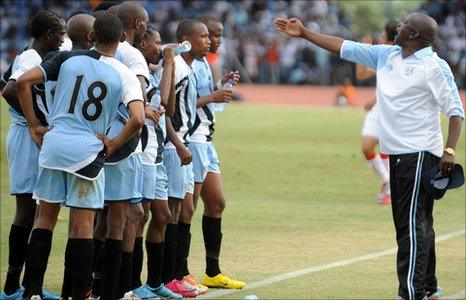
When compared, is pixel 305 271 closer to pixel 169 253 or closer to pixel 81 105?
pixel 169 253

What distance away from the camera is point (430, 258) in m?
10.8

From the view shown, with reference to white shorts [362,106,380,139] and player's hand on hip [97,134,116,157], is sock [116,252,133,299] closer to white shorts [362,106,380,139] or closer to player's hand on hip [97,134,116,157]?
player's hand on hip [97,134,116,157]

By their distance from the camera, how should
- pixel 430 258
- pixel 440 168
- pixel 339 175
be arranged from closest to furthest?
pixel 440 168
pixel 430 258
pixel 339 175

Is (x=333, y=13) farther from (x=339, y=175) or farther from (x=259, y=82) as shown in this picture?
(x=339, y=175)

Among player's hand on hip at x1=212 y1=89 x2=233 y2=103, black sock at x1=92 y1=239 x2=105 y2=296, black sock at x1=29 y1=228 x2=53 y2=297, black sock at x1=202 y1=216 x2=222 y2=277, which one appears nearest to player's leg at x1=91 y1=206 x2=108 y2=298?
black sock at x1=92 y1=239 x2=105 y2=296

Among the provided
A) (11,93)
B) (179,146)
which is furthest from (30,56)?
(179,146)

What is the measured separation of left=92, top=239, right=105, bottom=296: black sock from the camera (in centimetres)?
1032

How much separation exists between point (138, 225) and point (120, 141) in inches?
44.6

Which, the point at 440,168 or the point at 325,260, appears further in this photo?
the point at 325,260

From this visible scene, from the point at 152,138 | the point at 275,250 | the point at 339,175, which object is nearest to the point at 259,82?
the point at 339,175

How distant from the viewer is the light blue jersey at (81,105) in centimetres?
934

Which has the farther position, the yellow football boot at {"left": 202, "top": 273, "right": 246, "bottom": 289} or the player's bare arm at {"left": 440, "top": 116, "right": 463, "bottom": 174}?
the yellow football boot at {"left": 202, "top": 273, "right": 246, "bottom": 289}

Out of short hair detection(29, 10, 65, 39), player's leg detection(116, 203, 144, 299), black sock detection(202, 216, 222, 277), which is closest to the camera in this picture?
player's leg detection(116, 203, 144, 299)

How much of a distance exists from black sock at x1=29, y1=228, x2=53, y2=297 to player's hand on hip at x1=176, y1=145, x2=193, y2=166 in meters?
1.51
